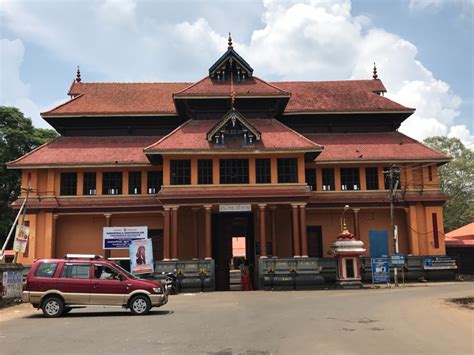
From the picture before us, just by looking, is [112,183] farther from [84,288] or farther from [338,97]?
[338,97]

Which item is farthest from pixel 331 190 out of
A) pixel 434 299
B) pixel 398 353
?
pixel 398 353

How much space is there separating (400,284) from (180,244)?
1401 cm

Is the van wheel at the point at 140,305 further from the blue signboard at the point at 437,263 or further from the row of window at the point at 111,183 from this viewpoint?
the blue signboard at the point at 437,263

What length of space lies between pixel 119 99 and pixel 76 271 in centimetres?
2216

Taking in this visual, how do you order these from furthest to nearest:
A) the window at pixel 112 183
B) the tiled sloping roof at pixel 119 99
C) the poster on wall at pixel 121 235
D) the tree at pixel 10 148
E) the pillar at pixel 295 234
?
the tree at pixel 10 148 < the tiled sloping roof at pixel 119 99 < the window at pixel 112 183 < the pillar at pixel 295 234 < the poster on wall at pixel 121 235

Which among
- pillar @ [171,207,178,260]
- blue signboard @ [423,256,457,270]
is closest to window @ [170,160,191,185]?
pillar @ [171,207,178,260]

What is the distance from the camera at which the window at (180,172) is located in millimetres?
28844

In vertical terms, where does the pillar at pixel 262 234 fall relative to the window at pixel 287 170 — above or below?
below

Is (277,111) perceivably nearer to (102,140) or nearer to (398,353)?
(102,140)

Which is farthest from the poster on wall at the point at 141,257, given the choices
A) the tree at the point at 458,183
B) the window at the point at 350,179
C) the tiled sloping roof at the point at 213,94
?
the tree at the point at 458,183

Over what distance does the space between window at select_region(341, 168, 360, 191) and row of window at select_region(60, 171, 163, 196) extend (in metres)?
12.6

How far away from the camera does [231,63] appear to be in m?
33.0

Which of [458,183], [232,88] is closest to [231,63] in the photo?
[232,88]

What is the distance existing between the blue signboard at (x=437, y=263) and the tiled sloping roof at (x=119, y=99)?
19723mm
